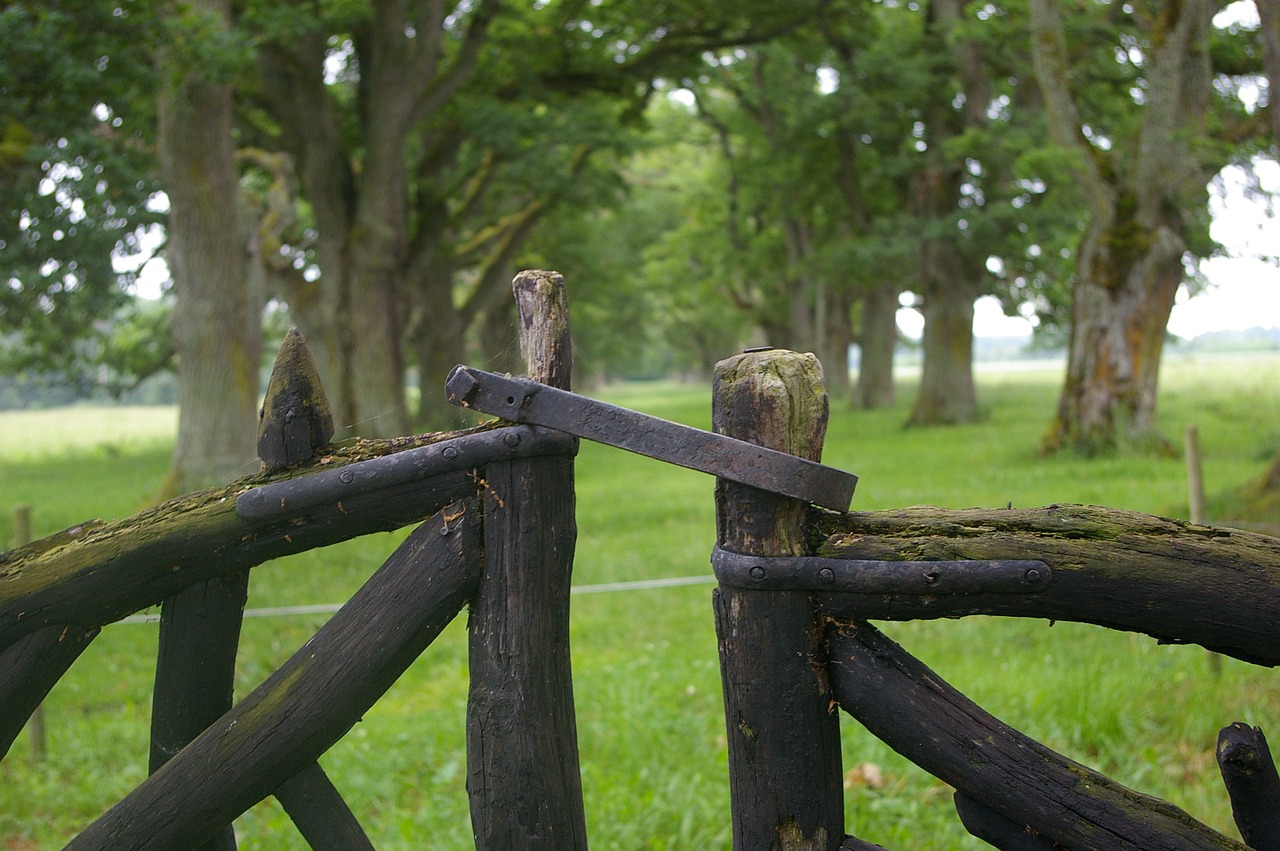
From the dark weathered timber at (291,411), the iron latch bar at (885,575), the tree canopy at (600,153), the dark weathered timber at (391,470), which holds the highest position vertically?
the tree canopy at (600,153)

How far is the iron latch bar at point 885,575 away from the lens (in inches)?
67.6

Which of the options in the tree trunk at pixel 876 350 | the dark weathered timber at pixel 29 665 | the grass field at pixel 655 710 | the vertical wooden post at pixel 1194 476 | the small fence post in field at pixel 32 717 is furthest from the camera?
the tree trunk at pixel 876 350

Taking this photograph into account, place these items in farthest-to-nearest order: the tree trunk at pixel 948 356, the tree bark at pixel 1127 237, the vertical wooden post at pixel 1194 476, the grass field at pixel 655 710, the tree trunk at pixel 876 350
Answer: the tree trunk at pixel 876 350 < the tree trunk at pixel 948 356 < the tree bark at pixel 1127 237 < the vertical wooden post at pixel 1194 476 < the grass field at pixel 655 710

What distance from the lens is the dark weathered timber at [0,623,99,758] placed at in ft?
6.64

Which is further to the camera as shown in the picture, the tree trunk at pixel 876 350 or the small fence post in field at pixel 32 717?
the tree trunk at pixel 876 350

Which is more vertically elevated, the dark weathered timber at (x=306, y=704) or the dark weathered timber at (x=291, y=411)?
the dark weathered timber at (x=291, y=411)

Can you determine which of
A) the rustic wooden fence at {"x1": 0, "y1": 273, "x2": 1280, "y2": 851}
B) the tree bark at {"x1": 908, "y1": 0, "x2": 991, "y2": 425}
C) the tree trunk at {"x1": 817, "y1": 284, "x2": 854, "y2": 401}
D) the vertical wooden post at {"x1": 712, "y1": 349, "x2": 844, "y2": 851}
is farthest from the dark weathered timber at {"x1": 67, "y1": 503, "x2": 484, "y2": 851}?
the tree trunk at {"x1": 817, "y1": 284, "x2": 854, "y2": 401}

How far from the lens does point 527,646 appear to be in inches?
75.6

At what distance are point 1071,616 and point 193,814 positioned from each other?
153 cm

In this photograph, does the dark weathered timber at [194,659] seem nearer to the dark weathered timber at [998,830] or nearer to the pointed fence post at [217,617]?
the pointed fence post at [217,617]

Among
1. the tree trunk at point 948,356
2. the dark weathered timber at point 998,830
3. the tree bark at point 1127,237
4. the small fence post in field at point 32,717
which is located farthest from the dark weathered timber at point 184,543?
the tree trunk at point 948,356

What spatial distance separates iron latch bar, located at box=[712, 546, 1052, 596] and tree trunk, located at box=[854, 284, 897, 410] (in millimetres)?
28066

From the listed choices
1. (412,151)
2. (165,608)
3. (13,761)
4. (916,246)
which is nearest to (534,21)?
(412,151)

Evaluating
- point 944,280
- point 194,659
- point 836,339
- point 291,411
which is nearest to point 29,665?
point 194,659
